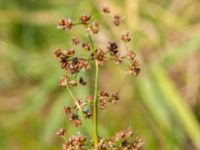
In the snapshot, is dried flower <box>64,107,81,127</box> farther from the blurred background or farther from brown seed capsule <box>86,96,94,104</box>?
the blurred background

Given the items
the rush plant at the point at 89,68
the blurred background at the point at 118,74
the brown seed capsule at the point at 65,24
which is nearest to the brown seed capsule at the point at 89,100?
the rush plant at the point at 89,68

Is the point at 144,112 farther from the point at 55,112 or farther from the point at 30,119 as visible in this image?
the point at 30,119

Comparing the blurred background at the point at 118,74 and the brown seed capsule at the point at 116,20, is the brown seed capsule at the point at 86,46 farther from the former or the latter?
the blurred background at the point at 118,74

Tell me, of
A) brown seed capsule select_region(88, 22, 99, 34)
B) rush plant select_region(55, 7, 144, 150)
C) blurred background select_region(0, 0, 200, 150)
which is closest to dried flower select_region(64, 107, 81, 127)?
rush plant select_region(55, 7, 144, 150)

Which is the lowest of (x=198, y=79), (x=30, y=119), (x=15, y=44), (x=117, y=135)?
(x=117, y=135)

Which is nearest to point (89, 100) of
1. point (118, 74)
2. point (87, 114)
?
point (87, 114)

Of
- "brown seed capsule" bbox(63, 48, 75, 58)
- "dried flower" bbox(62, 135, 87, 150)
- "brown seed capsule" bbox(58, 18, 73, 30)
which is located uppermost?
"brown seed capsule" bbox(58, 18, 73, 30)

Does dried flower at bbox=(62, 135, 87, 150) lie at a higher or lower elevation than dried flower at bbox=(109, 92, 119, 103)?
lower

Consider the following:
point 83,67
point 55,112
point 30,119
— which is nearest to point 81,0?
point 55,112

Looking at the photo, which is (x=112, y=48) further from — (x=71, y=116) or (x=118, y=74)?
(x=118, y=74)
